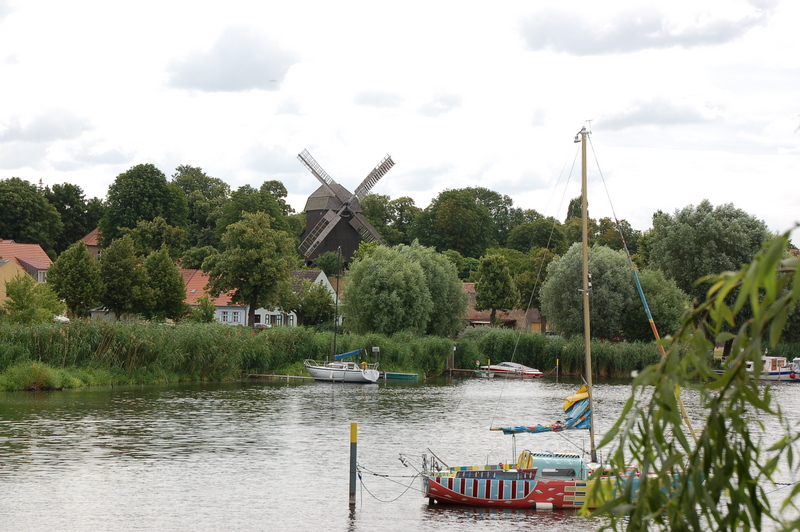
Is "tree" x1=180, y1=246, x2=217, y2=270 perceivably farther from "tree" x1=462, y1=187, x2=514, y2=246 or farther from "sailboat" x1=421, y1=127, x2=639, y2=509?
"sailboat" x1=421, y1=127, x2=639, y2=509

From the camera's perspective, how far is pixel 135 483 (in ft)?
84.8

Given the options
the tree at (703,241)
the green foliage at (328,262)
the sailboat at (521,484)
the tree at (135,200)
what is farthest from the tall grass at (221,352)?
the tree at (135,200)

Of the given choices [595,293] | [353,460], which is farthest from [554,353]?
[353,460]

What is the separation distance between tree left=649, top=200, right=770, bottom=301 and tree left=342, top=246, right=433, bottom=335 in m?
21.0

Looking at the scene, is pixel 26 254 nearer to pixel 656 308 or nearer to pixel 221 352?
pixel 221 352

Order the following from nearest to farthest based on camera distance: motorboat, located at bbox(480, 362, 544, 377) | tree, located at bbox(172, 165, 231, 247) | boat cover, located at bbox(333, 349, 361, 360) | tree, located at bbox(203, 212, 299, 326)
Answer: boat cover, located at bbox(333, 349, 361, 360), motorboat, located at bbox(480, 362, 544, 377), tree, located at bbox(203, 212, 299, 326), tree, located at bbox(172, 165, 231, 247)

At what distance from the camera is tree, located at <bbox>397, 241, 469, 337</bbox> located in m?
79.4

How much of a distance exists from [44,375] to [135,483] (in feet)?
79.1

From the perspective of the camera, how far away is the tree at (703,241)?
76.1 m

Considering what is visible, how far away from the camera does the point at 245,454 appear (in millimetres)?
31547

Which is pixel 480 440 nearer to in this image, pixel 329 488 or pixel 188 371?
pixel 329 488

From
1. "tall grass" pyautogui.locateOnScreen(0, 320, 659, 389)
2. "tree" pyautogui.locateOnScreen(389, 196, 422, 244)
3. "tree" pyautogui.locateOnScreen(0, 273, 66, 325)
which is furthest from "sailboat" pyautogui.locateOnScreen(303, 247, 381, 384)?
"tree" pyautogui.locateOnScreen(389, 196, 422, 244)

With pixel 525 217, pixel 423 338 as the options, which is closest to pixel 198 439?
pixel 423 338

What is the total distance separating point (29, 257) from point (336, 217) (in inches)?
1413
